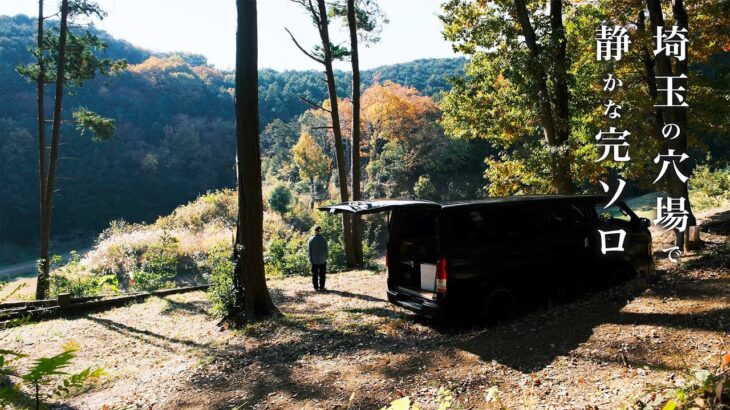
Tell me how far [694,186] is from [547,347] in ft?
80.9

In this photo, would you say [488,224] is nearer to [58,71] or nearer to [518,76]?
[518,76]

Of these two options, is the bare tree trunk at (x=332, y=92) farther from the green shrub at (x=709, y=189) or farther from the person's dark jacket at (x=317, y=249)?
the green shrub at (x=709, y=189)

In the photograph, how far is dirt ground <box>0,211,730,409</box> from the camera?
4.52 m

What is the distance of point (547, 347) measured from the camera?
5.46m

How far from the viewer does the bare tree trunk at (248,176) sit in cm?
852

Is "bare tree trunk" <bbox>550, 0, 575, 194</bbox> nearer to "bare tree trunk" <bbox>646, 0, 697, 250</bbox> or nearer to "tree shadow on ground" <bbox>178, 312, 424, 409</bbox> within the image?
"bare tree trunk" <bbox>646, 0, 697, 250</bbox>

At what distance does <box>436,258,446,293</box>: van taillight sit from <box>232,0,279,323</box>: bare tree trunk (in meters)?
3.98

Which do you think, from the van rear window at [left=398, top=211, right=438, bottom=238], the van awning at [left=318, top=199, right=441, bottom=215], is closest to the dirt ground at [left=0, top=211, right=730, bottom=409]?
the van rear window at [left=398, top=211, right=438, bottom=238]

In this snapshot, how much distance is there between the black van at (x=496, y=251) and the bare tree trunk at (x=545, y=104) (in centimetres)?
374

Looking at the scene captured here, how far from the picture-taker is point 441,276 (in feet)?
20.1

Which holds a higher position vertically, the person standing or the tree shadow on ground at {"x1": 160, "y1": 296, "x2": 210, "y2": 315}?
the person standing

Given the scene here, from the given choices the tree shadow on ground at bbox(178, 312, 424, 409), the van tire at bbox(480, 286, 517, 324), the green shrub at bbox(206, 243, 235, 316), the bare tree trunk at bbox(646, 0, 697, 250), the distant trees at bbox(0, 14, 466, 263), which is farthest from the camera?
the distant trees at bbox(0, 14, 466, 263)

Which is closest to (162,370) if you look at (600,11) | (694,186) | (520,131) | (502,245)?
(502,245)

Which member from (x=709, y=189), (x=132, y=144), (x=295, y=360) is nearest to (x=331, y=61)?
(x=295, y=360)
